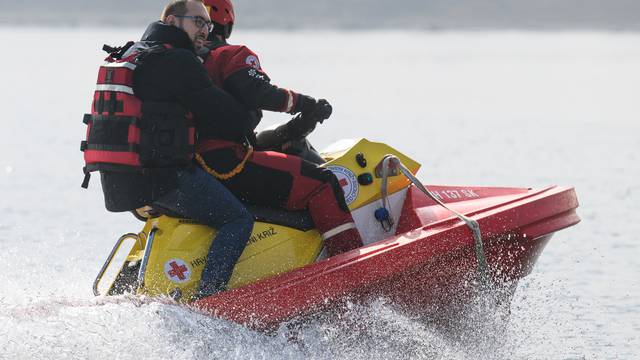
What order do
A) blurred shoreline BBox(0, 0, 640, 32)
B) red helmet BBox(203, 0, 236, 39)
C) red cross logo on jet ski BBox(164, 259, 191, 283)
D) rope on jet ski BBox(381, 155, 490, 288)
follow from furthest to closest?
blurred shoreline BBox(0, 0, 640, 32) < red helmet BBox(203, 0, 236, 39) < rope on jet ski BBox(381, 155, 490, 288) < red cross logo on jet ski BBox(164, 259, 191, 283)

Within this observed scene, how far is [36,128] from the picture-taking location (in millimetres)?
21297

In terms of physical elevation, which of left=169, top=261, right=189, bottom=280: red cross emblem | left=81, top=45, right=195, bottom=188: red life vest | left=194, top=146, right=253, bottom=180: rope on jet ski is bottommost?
left=169, top=261, right=189, bottom=280: red cross emblem

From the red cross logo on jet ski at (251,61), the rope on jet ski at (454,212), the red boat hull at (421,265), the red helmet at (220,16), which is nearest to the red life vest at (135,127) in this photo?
the red cross logo on jet ski at (251,61)

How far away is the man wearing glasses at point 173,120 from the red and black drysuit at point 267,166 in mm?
91

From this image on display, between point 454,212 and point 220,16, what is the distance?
4.84 feet

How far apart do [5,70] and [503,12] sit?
262 feet

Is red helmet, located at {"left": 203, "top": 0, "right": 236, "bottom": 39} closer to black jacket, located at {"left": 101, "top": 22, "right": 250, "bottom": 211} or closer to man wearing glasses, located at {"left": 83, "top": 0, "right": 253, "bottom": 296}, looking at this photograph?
man wearing glasses, located at {"left": 83, "top": 0, "right": 253, "bottom": 296}

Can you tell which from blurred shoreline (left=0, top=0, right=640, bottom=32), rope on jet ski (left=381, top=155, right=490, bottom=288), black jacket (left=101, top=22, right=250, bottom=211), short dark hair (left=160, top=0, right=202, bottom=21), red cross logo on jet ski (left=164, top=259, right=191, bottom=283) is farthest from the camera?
blurred shoreline (left=0, top=0, right=640, bottom=32)

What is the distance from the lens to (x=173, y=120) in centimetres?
570

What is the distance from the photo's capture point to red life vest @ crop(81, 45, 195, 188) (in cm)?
570

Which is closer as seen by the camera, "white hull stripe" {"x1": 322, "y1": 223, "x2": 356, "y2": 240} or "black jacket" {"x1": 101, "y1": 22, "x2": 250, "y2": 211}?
"black jacket" {"x1": 101, "y1": 22, "x2": 250, "y2": 211}

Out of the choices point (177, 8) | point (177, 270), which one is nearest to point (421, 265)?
point (177, 270)

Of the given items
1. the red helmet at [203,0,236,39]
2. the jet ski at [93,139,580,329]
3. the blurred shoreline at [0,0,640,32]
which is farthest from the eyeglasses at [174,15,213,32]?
the blurred shoreline at [0,0,640,32]

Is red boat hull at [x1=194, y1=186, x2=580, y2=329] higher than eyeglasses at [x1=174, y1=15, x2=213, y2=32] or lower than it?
lower
